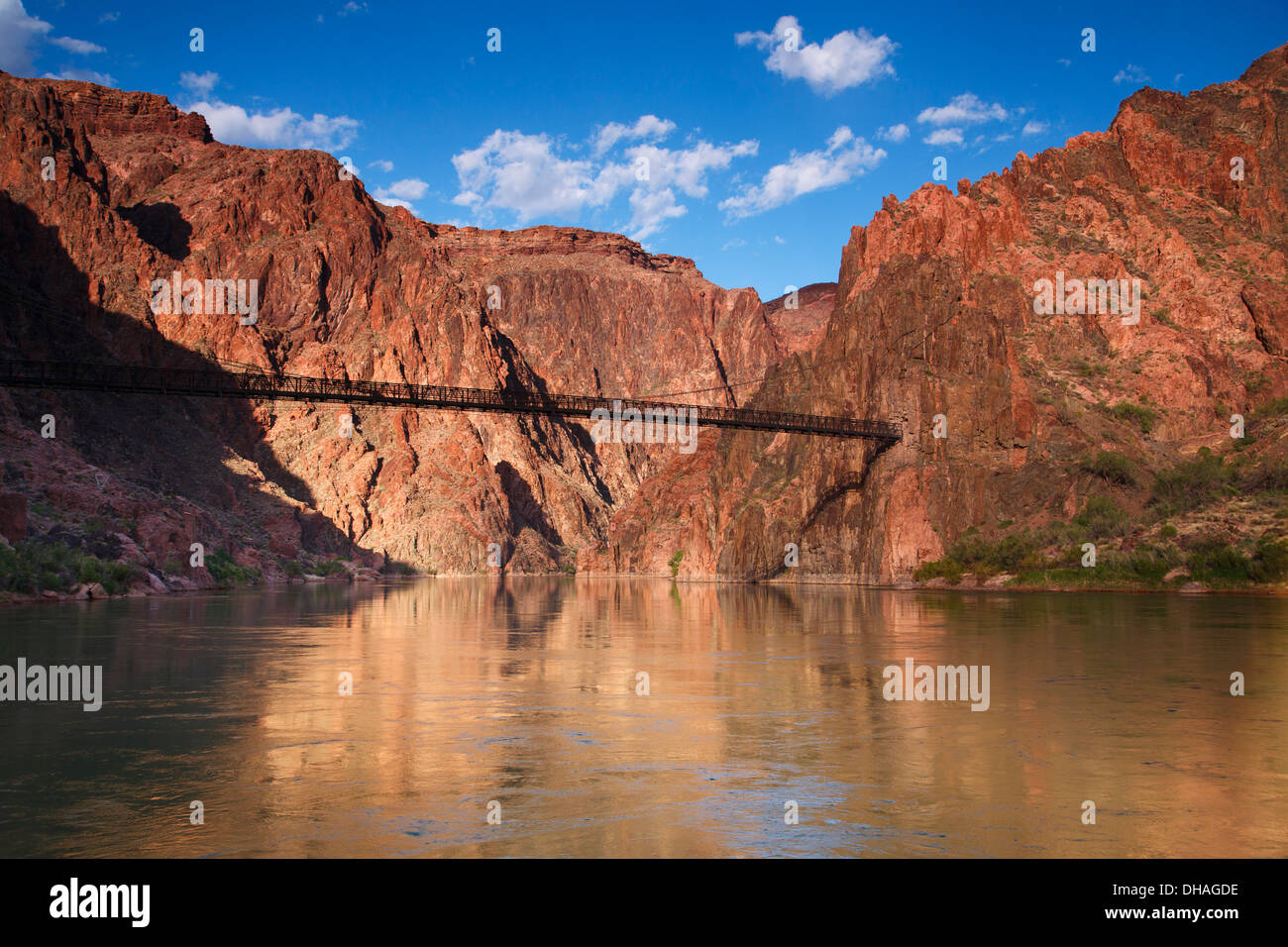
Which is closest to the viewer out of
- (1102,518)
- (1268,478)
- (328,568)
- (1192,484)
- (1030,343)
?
(1268,478)

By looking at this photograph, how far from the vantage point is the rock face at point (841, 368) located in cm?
8569

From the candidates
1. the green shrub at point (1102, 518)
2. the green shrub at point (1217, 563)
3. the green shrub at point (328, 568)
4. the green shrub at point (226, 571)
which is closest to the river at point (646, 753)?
the green shrub at point (1217, 563)

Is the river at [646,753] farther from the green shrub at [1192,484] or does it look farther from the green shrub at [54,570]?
the green shrub at [1192,484]

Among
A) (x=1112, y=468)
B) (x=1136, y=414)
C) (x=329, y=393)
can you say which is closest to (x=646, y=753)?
(x=1112, y=468)

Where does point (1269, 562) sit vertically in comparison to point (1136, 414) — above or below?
below

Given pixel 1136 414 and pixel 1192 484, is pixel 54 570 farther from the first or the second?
pixel 1136 414

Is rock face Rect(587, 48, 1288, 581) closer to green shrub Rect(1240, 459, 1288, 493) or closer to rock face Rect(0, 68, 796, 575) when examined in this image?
green shrub Rect(1240, 459, 1288, 493)

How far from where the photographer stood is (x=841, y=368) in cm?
10375

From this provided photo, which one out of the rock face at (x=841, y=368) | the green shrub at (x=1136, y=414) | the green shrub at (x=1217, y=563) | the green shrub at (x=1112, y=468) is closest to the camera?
the green shrub at (x=1217, y=563)

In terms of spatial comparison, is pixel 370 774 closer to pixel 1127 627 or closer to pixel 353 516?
pixel 1127 627

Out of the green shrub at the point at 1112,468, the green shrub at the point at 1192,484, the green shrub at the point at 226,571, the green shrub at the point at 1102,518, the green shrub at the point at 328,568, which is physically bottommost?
the green shrub at the point at 328,568

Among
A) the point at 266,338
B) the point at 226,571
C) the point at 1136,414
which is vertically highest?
the point at 266,338

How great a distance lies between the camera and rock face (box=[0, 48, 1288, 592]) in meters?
85.7
